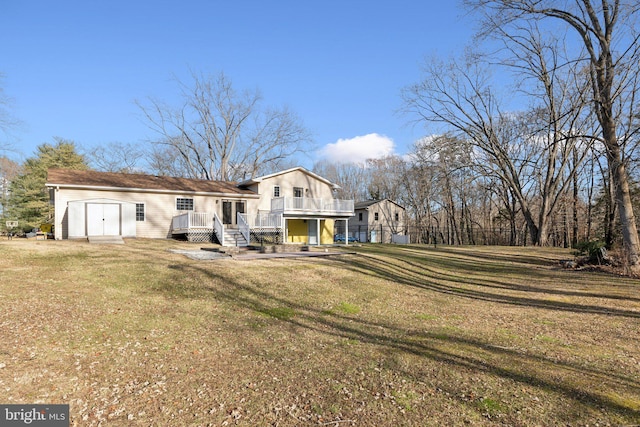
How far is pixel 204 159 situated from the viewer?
1513 inches

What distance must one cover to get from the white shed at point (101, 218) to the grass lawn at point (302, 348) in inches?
281

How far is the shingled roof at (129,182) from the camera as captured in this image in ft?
58.2

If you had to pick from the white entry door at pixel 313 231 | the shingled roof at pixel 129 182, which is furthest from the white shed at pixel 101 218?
the white entry door at pixel 313 231

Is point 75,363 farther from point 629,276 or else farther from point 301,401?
point 629,276

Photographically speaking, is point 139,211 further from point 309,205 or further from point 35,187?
point 35,187

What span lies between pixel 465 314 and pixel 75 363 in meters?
7.31

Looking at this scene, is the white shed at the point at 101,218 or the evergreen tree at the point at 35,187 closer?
the white shed at the point at 101,218

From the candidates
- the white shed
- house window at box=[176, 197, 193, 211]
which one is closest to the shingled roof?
house window at box=[176, 197, 193, 211]

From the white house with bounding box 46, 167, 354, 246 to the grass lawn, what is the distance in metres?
7.52

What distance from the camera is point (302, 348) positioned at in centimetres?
538

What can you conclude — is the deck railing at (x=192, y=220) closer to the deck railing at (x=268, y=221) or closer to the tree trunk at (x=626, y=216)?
the deck railing at (x=268, y=221)

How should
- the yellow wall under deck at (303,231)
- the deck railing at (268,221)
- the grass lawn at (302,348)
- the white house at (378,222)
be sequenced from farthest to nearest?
the white house at (378,222)
the yellow wall under deck at (303,231)
the deck railing at (268,221)
the grass lawn at (302,348)

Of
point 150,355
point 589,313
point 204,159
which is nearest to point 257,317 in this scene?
point 150,355

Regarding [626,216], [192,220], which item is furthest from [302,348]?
[192,220]
